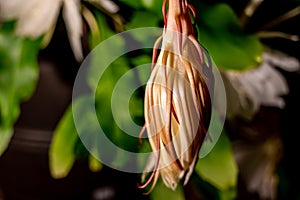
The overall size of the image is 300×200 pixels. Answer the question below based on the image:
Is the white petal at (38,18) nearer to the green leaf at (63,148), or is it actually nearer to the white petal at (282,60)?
the green leaf at (63,148)

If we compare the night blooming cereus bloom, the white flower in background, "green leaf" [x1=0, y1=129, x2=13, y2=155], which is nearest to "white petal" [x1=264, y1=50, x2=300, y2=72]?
the white flower in background

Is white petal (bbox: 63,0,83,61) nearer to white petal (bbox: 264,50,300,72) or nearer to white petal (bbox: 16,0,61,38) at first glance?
white petal (bbox: 16,0,61,38)

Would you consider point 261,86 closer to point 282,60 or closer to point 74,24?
point 282,60

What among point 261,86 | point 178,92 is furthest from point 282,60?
point 178,92

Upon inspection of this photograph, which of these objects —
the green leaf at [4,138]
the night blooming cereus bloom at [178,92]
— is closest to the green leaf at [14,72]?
the green leaf at [4,138]

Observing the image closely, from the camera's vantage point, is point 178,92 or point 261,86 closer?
point 178,92

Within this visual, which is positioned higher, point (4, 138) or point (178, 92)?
point (178, 92)

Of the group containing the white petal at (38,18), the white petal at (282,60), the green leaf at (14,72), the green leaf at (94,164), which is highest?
the white petal at (38,18)
